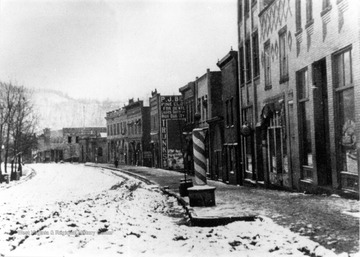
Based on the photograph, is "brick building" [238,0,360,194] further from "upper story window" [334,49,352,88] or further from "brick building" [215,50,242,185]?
"brick building" [215,50,242,185]

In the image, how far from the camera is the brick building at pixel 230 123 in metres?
25.6

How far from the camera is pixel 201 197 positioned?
12.0 m

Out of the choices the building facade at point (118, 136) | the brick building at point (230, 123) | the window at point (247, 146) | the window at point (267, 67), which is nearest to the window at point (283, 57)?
the window at point (267, 67)

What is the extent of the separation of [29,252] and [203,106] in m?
29.0

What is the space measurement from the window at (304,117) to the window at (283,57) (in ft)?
4.31

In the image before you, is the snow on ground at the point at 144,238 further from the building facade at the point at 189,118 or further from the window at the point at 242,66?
the building facade at the point at 189,118

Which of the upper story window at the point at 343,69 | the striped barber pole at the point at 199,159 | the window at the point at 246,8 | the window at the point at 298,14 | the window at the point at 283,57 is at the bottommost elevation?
the striped barber pole at the point at 199,159

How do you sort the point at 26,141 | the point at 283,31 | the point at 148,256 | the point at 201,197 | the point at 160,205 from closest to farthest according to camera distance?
1. the point at 148,256
2. the point at 201,197
3. the point at 160,205
4. the point at 283,31
5. the point at 26,141

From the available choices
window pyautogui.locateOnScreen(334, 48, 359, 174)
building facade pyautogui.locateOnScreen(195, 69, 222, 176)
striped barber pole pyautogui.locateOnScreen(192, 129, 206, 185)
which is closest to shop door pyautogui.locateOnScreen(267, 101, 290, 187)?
window pyautogui.locateOnScreen(334, 48, 359, 174)

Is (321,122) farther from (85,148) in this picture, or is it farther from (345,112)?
(85,148)

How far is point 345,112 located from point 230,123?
52.0 ft

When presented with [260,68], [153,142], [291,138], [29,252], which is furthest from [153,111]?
[29,252]

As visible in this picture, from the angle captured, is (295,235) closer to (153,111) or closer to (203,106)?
(203,106)

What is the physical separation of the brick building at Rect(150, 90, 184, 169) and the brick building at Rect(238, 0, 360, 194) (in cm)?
1360
